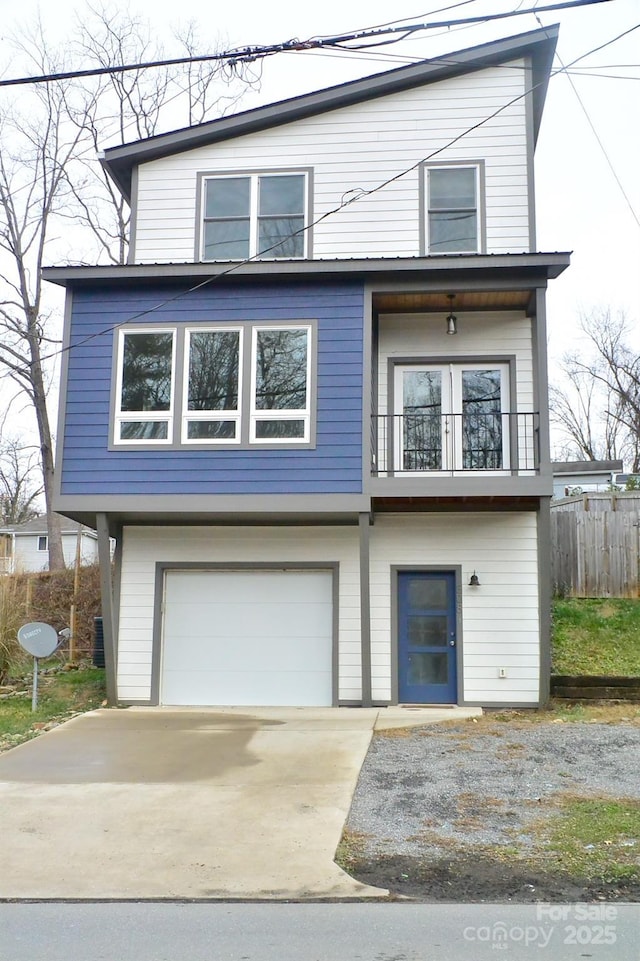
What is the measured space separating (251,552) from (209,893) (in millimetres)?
7291

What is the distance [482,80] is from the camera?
1262 centimetres

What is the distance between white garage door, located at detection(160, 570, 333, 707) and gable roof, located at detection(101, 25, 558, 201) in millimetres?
6447

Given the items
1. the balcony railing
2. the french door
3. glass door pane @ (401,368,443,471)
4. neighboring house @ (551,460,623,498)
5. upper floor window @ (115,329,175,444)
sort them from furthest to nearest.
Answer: neighboring house @ (551,460,623,498) < glass door pane @ (401,368,443,471) < the french door < the balcony railing < upper floor window @ (115,329,175,444)

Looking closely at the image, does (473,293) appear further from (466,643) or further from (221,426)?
(466,643)

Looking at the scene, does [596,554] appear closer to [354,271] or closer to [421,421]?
[421,421]

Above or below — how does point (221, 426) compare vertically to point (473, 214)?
below

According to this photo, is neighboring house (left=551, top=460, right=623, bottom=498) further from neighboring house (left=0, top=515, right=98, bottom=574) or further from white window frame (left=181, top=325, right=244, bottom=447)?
white window frame (left=181, top=325, right=244, bottom=447)

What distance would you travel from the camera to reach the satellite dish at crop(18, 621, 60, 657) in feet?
38.0

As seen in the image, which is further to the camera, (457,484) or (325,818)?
(457,484)

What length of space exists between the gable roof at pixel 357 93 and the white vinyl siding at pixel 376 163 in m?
0.12

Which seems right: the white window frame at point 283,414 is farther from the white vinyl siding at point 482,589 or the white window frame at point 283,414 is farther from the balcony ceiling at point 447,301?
the white vinyl siding at point 482,589
